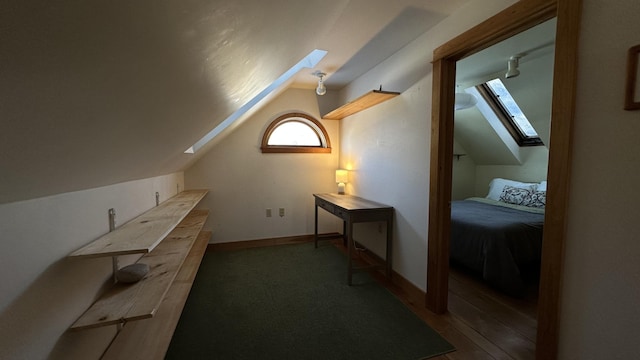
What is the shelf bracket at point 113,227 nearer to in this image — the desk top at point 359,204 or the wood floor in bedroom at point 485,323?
the desk top at point 359,204

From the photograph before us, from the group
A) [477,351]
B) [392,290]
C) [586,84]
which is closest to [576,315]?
[477,351]

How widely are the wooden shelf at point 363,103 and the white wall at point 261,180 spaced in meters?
0.41

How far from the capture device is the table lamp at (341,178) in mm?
3498

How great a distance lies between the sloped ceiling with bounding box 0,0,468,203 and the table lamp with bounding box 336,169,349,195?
85.4 inches

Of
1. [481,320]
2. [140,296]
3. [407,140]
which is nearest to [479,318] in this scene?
[481,320]

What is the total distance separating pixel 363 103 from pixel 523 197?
268 centimetres

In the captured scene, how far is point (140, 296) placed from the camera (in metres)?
1.17

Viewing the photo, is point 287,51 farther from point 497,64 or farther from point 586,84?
point 497,64

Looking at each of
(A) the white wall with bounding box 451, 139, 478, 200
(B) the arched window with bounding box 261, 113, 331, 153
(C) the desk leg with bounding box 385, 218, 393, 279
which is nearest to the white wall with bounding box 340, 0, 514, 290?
(C) the desk leg with bounding box 385, 218, 393, 279

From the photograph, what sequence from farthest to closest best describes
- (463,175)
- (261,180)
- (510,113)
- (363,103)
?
(463,175) < (510,113) < (261,180) < (363,103)

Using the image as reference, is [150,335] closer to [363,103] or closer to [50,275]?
[50,275]

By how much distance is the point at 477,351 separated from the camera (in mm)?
1579

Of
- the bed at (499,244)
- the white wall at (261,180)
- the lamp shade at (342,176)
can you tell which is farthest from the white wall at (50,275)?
the bed at (499,244)

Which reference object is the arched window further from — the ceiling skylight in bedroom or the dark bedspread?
the ceiling skylight in bedroom
